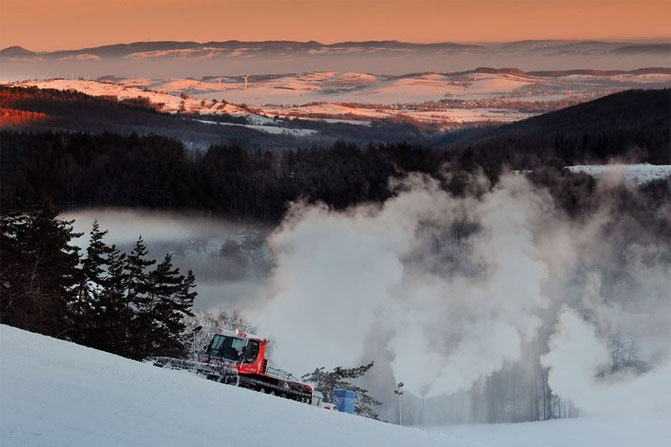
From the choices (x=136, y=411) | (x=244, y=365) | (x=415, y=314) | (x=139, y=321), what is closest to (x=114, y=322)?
(x=139, y=321)

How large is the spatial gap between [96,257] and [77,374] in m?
29.6

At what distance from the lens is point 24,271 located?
58.7m

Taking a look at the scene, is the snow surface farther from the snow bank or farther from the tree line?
the tree line

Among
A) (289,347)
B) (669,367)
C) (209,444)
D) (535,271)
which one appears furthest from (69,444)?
(535,271)

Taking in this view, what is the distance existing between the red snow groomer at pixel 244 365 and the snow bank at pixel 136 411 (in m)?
5.14

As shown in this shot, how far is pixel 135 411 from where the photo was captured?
3117 centimetres

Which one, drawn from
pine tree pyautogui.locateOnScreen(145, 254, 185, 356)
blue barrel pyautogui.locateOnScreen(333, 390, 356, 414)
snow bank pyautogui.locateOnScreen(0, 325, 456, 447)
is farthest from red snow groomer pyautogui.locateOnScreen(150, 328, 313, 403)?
pine tree pyautogui.locateOnScreen(145, 254, 185, 356)

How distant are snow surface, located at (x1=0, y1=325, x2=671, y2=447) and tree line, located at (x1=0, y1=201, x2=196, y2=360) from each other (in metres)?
16.6

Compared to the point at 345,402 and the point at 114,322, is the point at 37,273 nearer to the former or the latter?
the point at 114,322

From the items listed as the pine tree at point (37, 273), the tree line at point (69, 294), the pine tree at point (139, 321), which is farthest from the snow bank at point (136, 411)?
the pine tree at point (139, 321)

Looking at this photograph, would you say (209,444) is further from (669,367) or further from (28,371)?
(669,367)

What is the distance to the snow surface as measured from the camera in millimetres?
28172

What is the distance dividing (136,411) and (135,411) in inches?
1.2

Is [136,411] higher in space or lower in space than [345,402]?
higher
